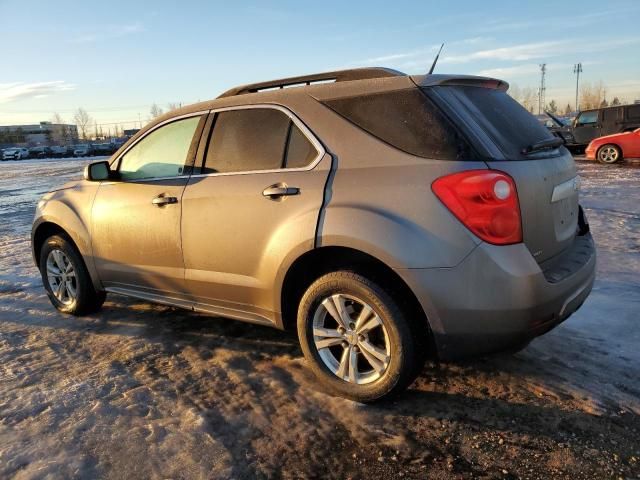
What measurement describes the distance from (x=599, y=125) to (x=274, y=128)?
1966 centimetres

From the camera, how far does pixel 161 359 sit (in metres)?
3.63

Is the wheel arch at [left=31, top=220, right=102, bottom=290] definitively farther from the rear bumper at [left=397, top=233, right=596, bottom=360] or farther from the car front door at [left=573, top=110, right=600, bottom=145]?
the car front door at [left=573, top=110, right=600, bottom=145]

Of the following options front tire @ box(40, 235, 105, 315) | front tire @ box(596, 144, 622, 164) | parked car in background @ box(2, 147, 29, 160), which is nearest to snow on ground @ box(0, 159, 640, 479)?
front tire @ box(40, 235, 105, 315)

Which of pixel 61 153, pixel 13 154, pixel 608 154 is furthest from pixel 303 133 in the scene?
pixel 13 154

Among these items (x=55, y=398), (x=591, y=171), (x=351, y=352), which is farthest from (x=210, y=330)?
(x=591, y=171)

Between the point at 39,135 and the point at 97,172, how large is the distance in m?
144

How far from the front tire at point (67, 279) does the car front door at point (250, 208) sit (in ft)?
4.48

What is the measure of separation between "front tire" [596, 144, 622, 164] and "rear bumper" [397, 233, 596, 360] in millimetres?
16332

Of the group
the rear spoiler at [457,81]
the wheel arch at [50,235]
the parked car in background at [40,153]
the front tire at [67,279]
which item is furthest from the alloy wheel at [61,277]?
the parked car in background at [40,153]

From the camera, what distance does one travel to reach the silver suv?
2.53m

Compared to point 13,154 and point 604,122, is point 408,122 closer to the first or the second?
point 604,122

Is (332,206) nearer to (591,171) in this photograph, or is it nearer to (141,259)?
(141,259)

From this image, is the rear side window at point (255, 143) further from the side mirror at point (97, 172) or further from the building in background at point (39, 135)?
the building in background at point (39, 135)

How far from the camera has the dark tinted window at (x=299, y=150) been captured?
304 cm
